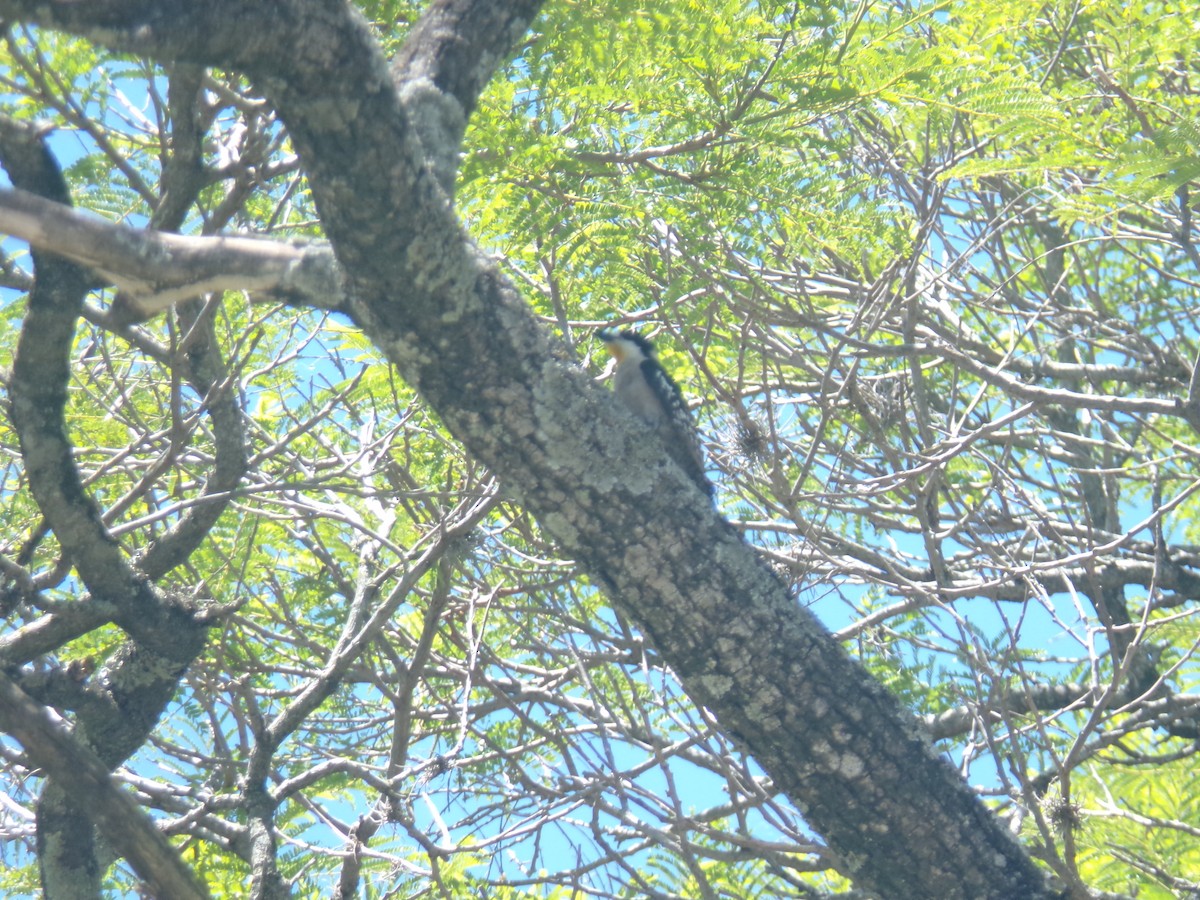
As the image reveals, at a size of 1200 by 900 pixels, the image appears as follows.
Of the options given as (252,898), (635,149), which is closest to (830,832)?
(252,898)

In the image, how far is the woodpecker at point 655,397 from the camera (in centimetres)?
447

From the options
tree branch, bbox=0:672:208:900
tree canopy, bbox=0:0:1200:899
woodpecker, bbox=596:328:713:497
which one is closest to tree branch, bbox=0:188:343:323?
tree canopy, bbox=0:0:1200:899

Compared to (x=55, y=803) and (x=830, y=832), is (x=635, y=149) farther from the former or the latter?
(x=55, y=803)

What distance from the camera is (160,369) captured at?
4730 millimetres

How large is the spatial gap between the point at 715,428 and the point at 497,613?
4.89 ft

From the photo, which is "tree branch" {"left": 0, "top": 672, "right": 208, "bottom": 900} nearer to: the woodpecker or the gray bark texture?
the gray bark texture

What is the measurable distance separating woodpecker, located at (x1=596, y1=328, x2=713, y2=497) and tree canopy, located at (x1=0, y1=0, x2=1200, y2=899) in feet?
0.42

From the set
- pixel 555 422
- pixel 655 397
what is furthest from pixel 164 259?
pixel 655 397

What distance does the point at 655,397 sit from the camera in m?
4.75

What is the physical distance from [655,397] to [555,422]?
2030 millimetres

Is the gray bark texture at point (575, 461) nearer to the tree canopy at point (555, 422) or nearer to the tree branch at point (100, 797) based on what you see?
the tree canopy at point (555, 422)

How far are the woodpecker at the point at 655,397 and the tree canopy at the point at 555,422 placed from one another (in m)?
0.13

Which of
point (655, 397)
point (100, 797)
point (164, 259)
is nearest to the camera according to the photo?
point (164, 259)

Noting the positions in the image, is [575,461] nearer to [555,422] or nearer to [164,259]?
[555,422]
